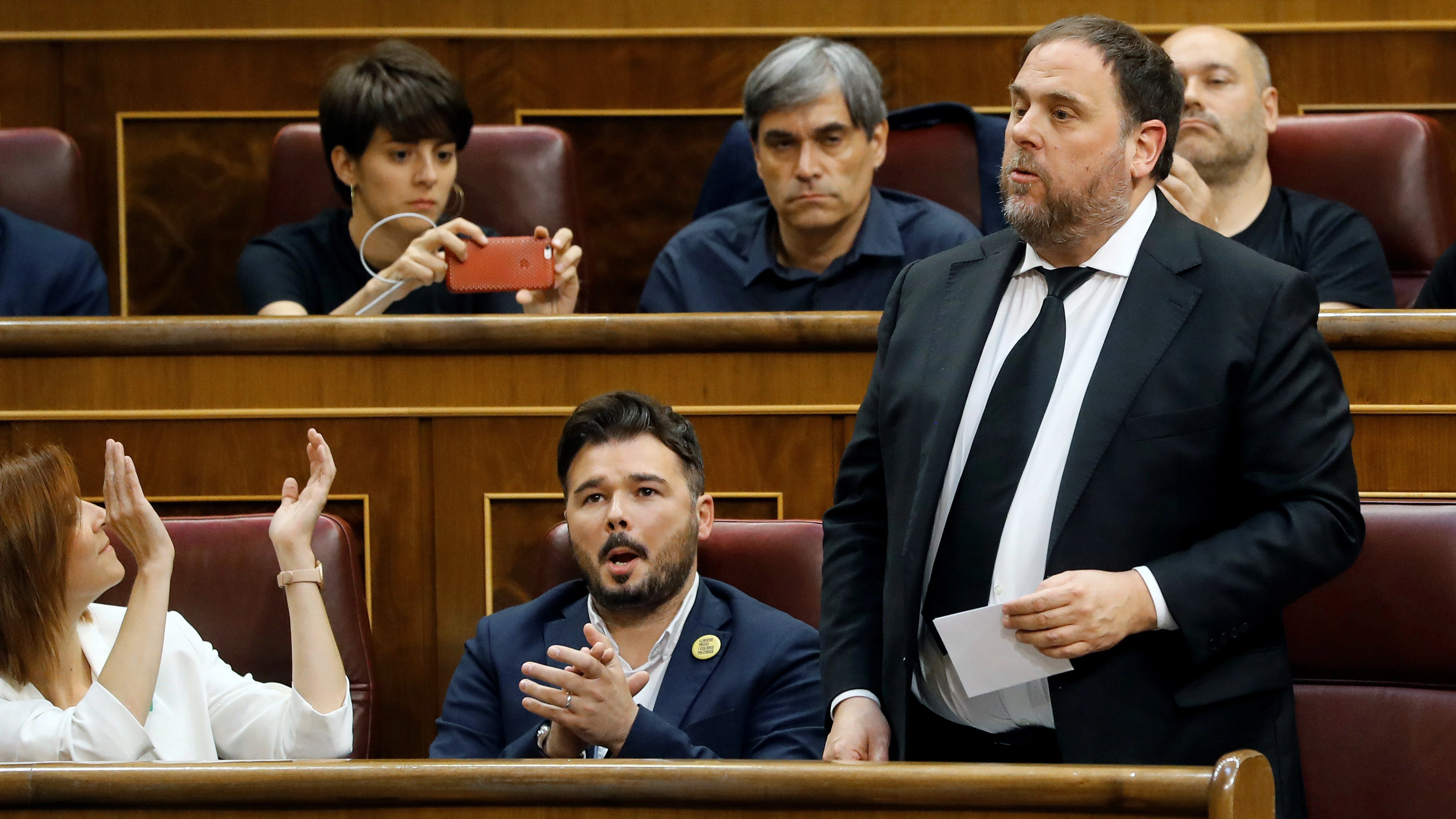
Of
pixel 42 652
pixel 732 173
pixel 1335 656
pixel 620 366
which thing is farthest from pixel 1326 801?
pixel 732 173

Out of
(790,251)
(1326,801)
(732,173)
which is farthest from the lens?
(732,173)

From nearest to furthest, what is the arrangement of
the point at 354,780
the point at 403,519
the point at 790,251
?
the point at 354,780 → the point at 403,519 → the point at 790,251

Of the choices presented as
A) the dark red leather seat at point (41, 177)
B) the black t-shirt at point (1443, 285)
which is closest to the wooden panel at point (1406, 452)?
the black t-shirt at point (1443, 285)

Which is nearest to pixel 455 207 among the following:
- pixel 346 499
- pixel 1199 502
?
pixel 346 499

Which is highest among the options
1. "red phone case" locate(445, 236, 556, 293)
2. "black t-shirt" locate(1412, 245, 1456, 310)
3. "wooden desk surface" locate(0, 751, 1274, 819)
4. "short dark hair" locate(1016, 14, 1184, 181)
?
"short dark hair" locate(1016, 14, 1184, 181)

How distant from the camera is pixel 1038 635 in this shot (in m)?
0.83

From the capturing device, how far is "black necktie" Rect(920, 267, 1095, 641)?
0.89m

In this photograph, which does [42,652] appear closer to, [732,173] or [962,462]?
[962,462]

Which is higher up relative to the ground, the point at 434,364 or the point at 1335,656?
the point at 434,364

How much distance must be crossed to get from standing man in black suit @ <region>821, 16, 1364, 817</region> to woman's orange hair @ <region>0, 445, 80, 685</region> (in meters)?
0.55

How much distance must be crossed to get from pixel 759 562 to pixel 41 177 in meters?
1.05

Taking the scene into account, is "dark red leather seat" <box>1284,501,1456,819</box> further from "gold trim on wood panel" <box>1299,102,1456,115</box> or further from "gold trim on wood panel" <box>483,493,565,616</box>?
"gold trim on wood panel" <box>1299,102,1456,115</box>

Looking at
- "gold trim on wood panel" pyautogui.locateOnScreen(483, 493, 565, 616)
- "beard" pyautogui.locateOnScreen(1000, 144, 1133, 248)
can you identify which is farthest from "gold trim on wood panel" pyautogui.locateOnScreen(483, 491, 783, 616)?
"beard" pyautogui.locateOnScreen(1000, 144, 1133, 248)

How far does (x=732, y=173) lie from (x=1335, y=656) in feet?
3.20
